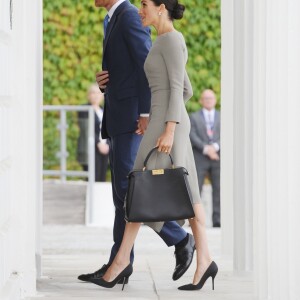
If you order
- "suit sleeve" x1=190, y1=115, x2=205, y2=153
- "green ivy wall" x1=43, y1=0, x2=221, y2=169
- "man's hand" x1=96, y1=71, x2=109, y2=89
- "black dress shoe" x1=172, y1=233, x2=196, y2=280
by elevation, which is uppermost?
"green ivy wall" x1=43, y1=0, x2=221, y2=169

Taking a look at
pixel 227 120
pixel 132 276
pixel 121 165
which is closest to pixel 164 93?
pixel 121 165

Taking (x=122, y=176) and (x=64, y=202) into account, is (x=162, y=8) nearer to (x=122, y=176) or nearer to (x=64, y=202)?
(x=122, y=176)

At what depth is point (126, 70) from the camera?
24.5ft

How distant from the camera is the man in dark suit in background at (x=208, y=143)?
14.5 metres

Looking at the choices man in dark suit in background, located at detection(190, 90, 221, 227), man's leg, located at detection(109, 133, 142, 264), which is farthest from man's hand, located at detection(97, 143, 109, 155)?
man's leg, located at detection(109, 133, 142, 264)

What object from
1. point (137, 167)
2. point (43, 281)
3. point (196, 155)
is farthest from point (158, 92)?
point (196, 155)

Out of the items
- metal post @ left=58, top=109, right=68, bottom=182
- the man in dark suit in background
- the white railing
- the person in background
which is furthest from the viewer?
the person in background

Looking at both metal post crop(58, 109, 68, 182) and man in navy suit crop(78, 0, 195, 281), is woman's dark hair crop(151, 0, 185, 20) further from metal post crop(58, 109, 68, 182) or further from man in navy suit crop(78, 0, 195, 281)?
metal post crop(58, 109, 68, 182)

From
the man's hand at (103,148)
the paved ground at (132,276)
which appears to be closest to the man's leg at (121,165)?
the paved ground at (132,276)

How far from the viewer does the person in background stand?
15.2m

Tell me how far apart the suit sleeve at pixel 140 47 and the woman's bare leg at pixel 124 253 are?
0.69m

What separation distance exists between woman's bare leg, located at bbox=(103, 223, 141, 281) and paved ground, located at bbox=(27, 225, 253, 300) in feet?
0.35

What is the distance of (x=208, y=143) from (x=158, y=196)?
7532 mm
